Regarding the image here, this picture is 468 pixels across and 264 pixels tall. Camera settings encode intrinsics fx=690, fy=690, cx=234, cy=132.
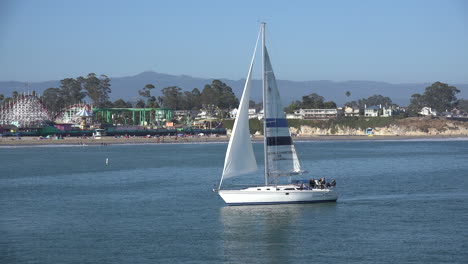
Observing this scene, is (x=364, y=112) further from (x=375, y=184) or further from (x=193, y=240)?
(x=193, y=240)

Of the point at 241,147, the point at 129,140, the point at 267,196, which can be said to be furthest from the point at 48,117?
the point at 267,196

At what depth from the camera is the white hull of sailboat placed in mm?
39938

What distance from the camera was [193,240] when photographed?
33.1m

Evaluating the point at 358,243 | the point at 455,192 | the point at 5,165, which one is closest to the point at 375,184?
the point at 455,192

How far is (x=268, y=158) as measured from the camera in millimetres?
40969

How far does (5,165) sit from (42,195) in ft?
112

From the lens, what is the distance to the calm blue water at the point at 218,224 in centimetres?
3012

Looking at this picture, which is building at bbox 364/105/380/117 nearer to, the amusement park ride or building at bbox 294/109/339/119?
building at bbox 294/109/339/119

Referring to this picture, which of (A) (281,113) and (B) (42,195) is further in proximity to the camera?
(B) (42,195)

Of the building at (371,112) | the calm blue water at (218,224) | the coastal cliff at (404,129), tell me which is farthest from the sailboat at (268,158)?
the building at (371,112)

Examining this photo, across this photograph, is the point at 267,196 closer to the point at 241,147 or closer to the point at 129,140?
the point at 241,147

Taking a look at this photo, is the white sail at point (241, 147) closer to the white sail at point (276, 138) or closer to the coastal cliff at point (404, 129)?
the white sail at point (276, 138)

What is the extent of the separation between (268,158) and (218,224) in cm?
614

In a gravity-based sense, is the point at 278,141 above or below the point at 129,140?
above
